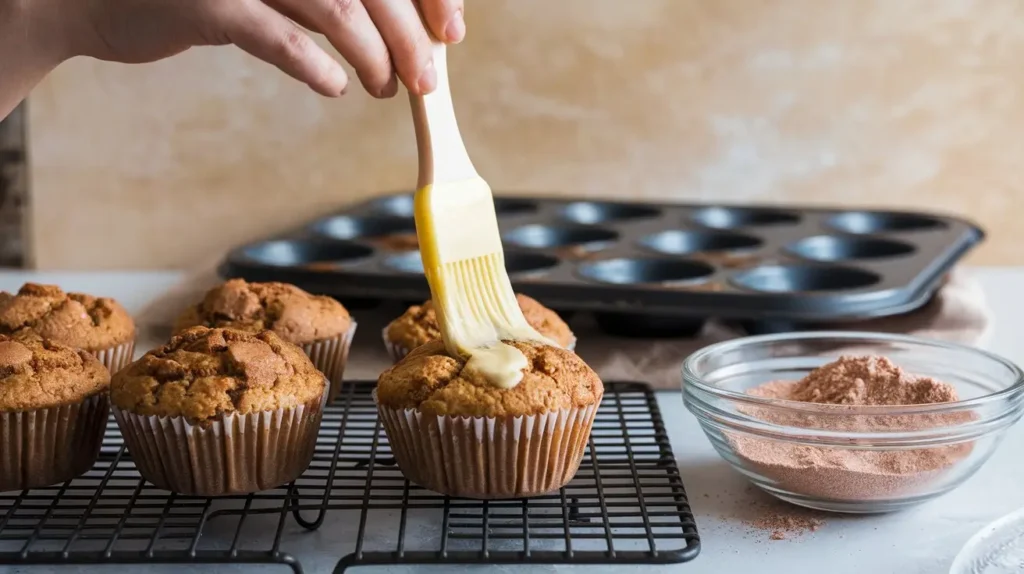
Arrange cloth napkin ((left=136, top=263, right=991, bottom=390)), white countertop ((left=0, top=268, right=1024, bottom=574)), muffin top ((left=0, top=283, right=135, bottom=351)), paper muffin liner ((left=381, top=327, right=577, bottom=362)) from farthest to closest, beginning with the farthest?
1. cloth napkin ((left=136, top=263, right=991, bottom=390))
2. paper muffin liner ((left=381, top=327, right=577, bottom=362))
3. muffin top ((left=0, top=283, right=135, bottom=351))
4. white countertop ((left=0, top=268, right=1024, bottom=574))

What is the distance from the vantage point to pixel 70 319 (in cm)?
188

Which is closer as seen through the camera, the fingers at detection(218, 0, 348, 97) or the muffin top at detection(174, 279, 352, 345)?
the fingers at detection(218, 0, 348, 97)

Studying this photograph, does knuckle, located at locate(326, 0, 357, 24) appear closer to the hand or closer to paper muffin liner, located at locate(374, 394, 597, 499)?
the hand

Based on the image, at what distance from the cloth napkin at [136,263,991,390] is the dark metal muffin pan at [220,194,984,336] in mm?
54

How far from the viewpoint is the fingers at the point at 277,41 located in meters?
1.48

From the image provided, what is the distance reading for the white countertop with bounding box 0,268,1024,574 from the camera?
1.38 meters

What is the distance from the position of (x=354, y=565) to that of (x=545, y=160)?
2182 mm

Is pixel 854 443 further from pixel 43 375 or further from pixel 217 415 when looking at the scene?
pixel 43 375

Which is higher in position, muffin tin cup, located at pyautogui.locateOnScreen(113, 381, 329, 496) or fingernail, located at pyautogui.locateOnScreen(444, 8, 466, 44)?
fingernail, located at pyautogui.locateOnScreen(444, 8, 466, 44)

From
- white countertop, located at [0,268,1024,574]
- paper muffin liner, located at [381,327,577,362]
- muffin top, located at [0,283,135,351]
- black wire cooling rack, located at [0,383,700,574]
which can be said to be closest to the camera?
black wire cooling rack, located at [0,383,700,574]

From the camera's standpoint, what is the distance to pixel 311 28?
1.52 metres

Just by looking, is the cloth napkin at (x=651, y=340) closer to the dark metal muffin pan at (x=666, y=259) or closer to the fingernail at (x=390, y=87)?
the dark metal muffin pan at (x=666, y=259)

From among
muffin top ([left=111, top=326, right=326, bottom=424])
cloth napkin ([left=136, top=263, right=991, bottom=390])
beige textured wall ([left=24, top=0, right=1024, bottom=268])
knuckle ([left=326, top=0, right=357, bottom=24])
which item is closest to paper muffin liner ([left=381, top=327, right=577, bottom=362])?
cloth napkin ([left=136, top=263, right=991, bottom=390])

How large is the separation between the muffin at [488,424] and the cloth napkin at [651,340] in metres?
0.62
